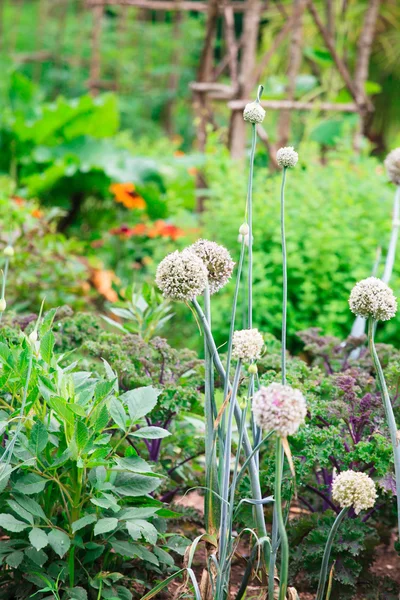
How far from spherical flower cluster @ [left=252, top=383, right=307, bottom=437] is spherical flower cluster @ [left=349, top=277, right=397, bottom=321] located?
10.4 inches

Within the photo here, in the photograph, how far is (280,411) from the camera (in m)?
1.01

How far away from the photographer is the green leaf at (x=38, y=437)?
4.34 feet

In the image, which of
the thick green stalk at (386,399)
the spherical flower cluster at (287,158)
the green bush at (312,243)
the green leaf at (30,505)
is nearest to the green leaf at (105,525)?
the green leaf at (30,505)

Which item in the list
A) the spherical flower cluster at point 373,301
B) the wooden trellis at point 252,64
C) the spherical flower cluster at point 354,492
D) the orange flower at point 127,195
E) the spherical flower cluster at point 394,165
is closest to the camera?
the spherical flower cluster at point 354,492

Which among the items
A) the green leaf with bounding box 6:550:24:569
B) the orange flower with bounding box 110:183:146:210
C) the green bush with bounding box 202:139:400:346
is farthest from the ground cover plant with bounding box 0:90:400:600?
the orange flower with bounding box 110:183:146:210

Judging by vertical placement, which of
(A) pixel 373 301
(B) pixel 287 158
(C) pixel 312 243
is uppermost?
(B) pixel 287 158

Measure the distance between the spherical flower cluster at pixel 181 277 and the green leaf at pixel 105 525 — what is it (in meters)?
0.42

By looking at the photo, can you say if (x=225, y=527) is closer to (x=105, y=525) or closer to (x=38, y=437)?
(x=105, y=525)

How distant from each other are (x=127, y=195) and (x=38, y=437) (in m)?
3.57

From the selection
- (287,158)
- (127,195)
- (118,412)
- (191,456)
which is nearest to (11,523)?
(118,412)

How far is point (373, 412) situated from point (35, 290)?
203 centimetres

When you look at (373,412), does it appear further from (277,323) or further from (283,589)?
(277,323)

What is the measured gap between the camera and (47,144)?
5.45 meters

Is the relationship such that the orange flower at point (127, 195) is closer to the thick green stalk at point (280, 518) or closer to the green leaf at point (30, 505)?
the green leaf at point (30, 505)
